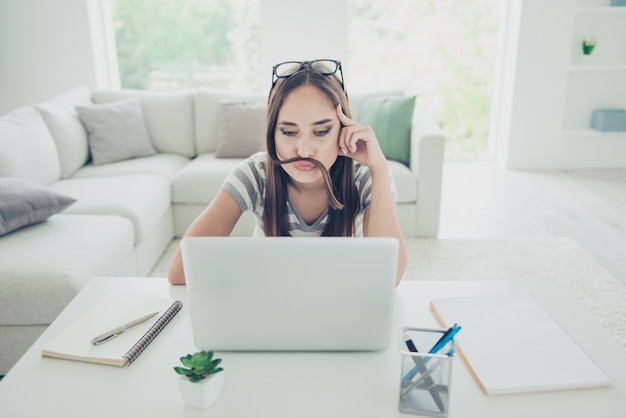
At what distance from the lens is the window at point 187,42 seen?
4.46m

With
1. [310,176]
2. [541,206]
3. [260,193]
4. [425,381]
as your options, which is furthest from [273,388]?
[541,206]

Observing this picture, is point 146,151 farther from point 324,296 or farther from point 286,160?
point 324,296

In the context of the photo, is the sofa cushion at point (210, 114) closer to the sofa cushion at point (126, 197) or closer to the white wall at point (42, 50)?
the sofa cushion at point (126, 197)

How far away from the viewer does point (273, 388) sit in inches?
32.8

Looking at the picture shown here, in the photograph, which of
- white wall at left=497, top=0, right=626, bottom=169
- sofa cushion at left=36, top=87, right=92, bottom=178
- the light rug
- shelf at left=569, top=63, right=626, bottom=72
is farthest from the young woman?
shelf at left=569, top=63, right=626, bottom=72

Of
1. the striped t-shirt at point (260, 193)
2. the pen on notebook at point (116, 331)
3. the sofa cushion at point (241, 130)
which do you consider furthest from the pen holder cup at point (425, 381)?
the sofa cushion at point (241, 130)

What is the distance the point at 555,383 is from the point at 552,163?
4112mm

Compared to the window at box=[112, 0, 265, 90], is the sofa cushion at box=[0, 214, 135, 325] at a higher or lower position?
lower

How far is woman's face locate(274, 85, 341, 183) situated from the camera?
4.02 ft

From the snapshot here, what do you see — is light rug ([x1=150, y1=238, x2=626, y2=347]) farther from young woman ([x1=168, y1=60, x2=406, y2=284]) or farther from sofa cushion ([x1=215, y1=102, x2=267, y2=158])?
young woman ([x1=168, y1=60, x2=406, y2=284])

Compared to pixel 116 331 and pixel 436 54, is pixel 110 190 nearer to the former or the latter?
pixel 116 331

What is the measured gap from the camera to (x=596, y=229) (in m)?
3.21

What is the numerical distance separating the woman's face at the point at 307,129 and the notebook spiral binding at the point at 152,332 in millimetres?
408

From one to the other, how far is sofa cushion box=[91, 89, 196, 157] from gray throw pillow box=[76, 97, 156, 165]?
10 cm
